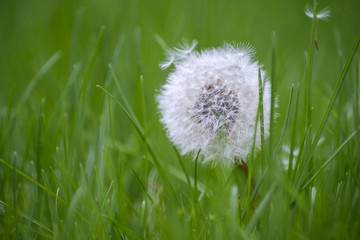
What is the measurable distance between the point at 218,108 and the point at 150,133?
642 millimetres

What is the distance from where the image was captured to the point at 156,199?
1.39 m

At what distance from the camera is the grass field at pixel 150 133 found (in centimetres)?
116

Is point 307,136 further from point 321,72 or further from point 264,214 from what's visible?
point 321,72

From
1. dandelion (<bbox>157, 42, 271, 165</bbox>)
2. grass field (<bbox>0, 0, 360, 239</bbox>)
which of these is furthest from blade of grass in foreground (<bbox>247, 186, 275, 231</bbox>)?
dandelion (<bbox>157, 42, 271, 165</bbox>)

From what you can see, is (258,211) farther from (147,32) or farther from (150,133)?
(147,32)

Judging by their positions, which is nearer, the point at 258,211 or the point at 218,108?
the point at 258,211

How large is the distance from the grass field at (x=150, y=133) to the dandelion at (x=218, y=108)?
73 millimetres

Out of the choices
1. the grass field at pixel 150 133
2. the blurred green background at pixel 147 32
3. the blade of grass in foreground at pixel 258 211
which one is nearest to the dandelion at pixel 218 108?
the grass field at pixel 150 133

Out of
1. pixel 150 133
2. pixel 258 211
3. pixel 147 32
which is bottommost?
pixel 258 211

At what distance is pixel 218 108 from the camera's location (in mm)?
1233

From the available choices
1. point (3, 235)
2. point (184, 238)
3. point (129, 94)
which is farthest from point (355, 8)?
point (3, 235)

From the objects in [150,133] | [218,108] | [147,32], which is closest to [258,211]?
[218,108]

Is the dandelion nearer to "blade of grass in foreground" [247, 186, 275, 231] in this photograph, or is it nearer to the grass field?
the grass field

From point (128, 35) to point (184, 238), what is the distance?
2.02 m
